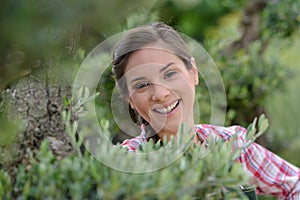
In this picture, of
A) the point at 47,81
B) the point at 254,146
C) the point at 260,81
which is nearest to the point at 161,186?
the point at 47,81

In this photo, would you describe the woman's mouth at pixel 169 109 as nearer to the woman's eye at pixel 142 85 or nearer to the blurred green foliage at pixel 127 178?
the woman's eye at pixel 142 85

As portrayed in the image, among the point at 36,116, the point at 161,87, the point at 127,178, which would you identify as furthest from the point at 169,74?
the point at 127,178

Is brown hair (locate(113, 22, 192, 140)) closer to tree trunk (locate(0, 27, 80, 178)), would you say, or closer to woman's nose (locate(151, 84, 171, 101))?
woman's nose (locate(151, 84, 171, 101))

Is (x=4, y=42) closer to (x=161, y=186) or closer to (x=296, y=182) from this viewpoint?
(x=161, y=186)

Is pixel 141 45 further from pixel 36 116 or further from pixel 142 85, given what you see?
pixel 36 116

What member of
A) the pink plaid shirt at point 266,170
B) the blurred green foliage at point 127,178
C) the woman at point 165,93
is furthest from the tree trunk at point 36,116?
the pink plaid shirt at point 266,170

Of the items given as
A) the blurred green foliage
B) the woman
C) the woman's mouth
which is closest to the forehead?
the woman

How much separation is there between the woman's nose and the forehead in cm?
6

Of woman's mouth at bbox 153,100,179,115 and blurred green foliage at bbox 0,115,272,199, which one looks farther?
woman's mouth at bbox 153,100,179,115

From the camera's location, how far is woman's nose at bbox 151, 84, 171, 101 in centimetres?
163

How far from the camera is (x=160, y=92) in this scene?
1.63 meters

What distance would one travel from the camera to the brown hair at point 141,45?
5.59ft

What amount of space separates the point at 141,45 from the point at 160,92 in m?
0.16

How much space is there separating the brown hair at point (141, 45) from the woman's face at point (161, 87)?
2 centimetres
